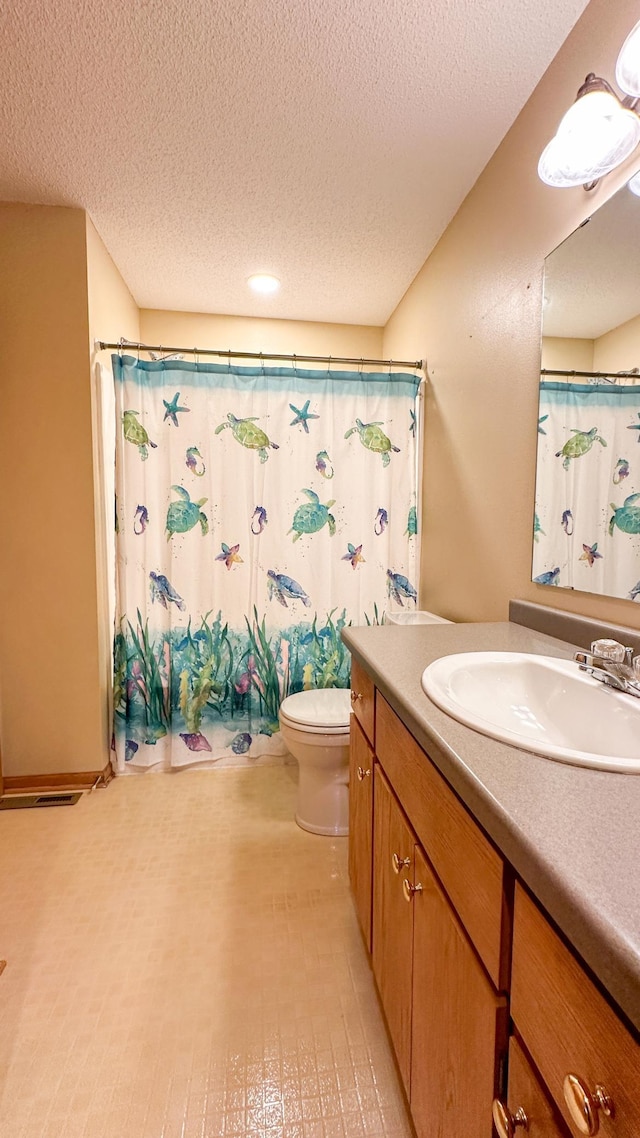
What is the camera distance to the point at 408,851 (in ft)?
2.76

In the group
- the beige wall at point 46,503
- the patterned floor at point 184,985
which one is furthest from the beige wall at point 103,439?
the patterned floor at point 184,985

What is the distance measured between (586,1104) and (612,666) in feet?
2.01

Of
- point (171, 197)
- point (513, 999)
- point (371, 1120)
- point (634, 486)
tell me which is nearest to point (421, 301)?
point (171, 197)

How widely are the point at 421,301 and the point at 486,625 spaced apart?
1.67 meters

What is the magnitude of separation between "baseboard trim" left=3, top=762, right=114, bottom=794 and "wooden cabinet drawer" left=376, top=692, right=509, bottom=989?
1.65m

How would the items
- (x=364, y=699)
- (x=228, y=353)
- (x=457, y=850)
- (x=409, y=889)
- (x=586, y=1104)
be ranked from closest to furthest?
(x=586, y=1104)
(x=457, y=850)
(x=409, y=889)
(x=364, y=699)
(x=228, y=353)

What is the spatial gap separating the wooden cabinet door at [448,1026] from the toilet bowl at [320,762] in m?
0.86

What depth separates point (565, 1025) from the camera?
414 mm

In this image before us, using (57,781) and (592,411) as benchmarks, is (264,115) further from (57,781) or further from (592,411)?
(57,781)

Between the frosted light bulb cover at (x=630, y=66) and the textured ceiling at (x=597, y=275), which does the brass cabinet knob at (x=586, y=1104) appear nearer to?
the textured ceiling at (x=597, y=275)

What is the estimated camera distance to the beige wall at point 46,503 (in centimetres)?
185

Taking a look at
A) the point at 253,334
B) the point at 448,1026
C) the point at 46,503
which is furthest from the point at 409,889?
the point at 253,334

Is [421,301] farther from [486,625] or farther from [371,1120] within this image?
[371,1120]

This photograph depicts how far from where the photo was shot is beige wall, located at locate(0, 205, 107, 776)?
185 cm
